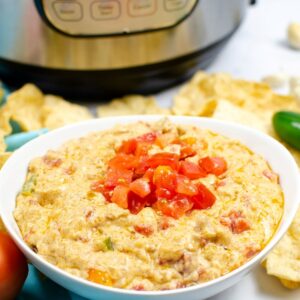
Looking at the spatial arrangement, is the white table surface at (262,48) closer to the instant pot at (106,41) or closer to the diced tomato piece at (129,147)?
the instant pot at (106,41)

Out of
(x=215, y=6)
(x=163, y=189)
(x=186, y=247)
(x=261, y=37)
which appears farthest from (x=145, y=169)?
(x=261, y=37)

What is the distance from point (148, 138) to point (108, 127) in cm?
20

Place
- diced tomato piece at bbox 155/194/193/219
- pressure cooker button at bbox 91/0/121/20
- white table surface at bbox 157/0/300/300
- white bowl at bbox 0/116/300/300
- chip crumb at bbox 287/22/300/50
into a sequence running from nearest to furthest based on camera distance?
1. white bowl at bbox 0/116/300/300
2. diced tomato piece at bbox 155/194/193/219
3. pressure cooker button at bbox 91/0/121/20
4. white table surface at bbox 157/0/300/300
5. chip crumb at bbox 287/22/300/50

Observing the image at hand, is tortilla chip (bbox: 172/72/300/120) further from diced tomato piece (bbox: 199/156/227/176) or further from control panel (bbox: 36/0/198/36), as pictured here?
diced tomato piece (bbox: 199/156/227/176)

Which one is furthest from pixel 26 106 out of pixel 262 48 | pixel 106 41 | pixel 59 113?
pixel 262 48

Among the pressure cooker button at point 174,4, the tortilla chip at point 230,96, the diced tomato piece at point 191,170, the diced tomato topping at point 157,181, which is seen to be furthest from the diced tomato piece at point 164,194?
the pressure cooker button at point 174,4

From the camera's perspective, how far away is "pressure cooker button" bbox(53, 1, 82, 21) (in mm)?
2111

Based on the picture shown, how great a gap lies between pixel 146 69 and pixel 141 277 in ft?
3.62

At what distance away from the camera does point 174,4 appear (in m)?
2.19

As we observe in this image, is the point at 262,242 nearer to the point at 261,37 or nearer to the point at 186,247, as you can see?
the point at 186,247

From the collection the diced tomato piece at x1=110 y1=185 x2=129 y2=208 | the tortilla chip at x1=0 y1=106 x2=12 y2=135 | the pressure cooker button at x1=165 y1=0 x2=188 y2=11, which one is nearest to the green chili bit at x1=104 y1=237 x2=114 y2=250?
the diced tomato piece at x1=110 y1=185 x2=129 y2=208

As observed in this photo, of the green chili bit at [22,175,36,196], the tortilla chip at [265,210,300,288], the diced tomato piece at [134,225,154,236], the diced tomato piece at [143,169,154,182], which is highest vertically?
the diced tomato piece at [143,169,154,182]

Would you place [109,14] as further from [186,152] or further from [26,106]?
[186,152]

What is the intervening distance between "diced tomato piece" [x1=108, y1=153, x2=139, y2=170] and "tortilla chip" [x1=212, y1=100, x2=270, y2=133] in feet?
1.75
